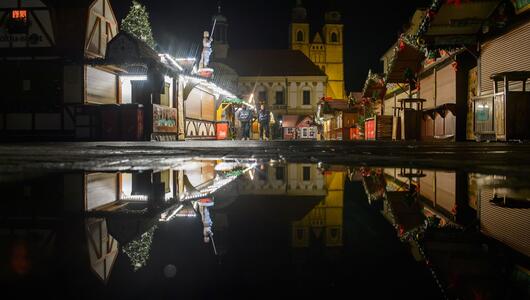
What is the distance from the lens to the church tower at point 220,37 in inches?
2534

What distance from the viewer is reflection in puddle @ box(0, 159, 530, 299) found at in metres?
0.77

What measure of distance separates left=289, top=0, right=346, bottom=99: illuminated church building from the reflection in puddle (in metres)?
70.1

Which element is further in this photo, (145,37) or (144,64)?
(145,37)

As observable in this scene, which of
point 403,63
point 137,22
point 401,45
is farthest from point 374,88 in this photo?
point 137,22

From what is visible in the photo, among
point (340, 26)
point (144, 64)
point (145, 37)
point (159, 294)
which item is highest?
point (340, 26)

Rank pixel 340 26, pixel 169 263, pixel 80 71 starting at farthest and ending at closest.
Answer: pixel 340 26 < pixel 80 71 < pixel 169 263

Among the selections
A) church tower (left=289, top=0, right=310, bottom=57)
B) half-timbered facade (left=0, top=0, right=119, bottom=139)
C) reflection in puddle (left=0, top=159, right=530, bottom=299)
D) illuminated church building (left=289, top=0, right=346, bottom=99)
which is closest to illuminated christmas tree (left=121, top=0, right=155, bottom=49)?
half-timbered facade (left=0, top=0, right=119, bottom=139)

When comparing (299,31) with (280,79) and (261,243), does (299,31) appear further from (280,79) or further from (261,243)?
(261,243)

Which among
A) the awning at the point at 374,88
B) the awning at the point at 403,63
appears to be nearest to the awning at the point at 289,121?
the awning at the point at 374,88

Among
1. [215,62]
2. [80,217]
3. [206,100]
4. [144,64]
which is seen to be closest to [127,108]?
[144,64]

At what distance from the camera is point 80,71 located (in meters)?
16.1

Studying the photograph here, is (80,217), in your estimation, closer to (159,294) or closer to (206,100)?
(159,294)

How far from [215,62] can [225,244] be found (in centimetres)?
6037

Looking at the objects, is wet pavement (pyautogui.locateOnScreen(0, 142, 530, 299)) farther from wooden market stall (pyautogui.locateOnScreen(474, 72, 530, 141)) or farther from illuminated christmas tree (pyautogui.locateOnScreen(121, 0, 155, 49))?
illuminated christmas tree (pyautogui.locateOnScreen(121, 0, 155, 49))
